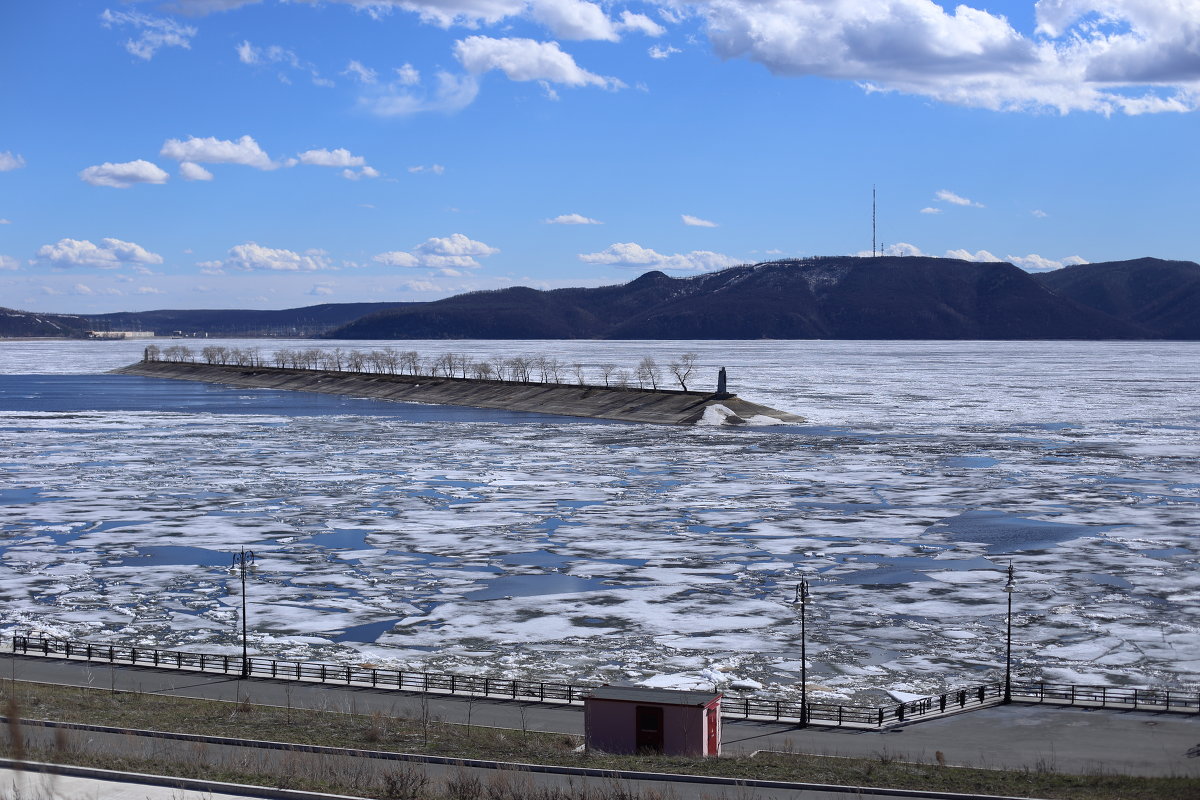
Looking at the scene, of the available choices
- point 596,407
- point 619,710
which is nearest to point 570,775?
point 619,710

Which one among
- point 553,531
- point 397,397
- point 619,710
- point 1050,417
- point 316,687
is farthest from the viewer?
point 397,397

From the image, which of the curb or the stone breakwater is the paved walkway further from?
the stone breakwater

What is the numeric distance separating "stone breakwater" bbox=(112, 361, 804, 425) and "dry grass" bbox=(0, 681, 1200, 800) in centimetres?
8551

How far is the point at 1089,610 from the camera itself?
3897cm

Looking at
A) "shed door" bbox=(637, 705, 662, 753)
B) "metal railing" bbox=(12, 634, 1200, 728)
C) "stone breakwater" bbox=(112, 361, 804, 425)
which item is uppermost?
"stone breakwater" bbox=(112, 361, 804, 425)

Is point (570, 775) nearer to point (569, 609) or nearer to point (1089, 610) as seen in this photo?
point (569, 609)

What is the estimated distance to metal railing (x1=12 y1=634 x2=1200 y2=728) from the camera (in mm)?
28891

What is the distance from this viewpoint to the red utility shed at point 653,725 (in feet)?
84.8

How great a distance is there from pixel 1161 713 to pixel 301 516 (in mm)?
39680

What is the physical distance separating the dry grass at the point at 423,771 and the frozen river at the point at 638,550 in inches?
250

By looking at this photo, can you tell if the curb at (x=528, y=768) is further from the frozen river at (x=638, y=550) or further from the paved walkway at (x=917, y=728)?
the frozen river at (x=638, y=550)

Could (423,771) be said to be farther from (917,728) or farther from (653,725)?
(917,728)

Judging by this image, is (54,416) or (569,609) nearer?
(569,609)

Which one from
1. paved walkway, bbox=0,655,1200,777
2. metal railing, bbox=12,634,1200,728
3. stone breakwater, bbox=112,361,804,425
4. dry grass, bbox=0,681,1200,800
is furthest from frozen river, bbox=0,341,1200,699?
stone breakwater, bbox=112,361,804,425
